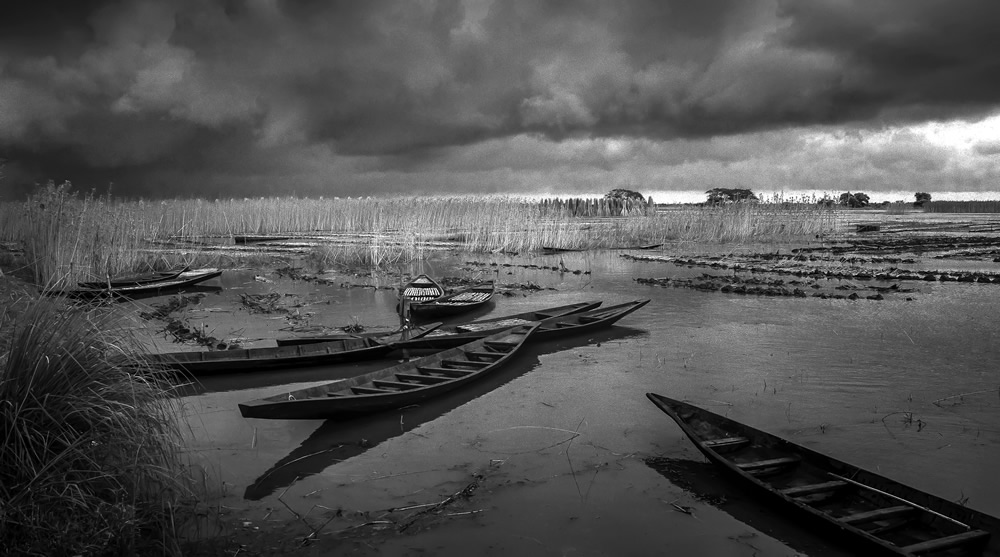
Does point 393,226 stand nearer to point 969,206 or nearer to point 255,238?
point 255,238

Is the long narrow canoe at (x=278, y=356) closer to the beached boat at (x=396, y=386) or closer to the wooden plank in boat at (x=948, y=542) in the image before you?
the beached boat at (x=396, y=386)

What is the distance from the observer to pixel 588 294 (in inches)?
674

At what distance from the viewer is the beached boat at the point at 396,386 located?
623cm

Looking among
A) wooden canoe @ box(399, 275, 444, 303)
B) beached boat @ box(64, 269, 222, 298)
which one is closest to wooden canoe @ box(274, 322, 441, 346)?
wooden canoe @ box(399, 275, 444, 303)

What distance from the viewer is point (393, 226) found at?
27.8 metres

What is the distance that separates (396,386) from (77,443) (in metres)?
3.91

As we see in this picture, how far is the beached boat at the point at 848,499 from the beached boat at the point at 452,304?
25.6 feet

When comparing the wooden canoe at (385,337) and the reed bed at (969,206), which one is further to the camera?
the reed bed at (969,206)

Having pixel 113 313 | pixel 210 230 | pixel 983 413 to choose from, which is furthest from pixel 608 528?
pixel 210 230

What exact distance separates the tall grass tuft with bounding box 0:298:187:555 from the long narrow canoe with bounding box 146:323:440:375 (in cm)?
393

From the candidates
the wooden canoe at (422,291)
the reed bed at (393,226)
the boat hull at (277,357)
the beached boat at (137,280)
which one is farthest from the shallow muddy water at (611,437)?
the reed bed at (393,226)

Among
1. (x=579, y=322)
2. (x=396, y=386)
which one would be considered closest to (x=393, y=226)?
(x=579, y=322)

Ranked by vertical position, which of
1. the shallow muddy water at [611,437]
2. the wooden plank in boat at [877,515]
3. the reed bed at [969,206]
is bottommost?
the shallow muddy water at [611,437]

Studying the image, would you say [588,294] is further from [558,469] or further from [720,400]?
[558,469]
